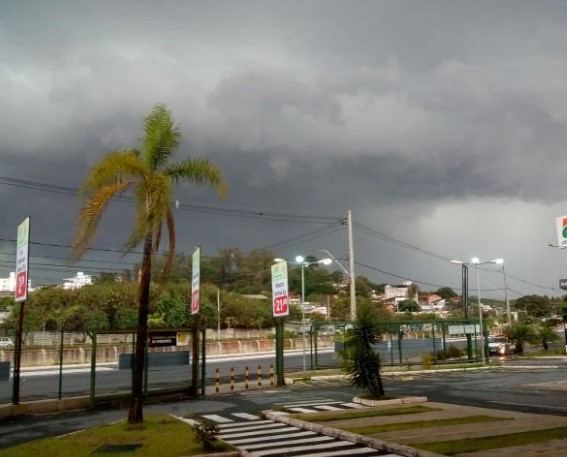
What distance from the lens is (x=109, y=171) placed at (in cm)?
1410

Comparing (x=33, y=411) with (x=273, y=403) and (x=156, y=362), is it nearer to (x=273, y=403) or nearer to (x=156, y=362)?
A: (x=156, y=362)

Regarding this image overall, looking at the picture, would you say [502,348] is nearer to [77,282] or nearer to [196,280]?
[196,280]

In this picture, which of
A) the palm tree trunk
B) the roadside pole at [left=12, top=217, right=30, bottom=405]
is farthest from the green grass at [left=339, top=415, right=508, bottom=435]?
the roadside pole at [left=12, top=217, right=30, bottom=405]

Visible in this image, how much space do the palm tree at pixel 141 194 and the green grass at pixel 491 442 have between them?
662 centimetres

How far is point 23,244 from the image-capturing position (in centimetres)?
2019

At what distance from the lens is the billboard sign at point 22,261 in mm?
19703

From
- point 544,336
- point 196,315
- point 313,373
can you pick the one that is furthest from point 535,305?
point 196,315

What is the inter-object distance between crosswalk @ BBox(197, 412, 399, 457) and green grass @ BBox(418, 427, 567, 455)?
2.83 feet

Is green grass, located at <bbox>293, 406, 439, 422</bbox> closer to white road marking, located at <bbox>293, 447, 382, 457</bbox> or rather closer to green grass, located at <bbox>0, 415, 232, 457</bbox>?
green grass, located at <bbox>0, 415, 232, 457</bbox>

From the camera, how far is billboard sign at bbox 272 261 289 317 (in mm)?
27297

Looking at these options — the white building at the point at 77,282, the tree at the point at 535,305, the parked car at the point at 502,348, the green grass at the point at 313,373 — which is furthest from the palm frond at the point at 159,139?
the tree at the point at 535,305

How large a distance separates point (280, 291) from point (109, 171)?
49.0 feet

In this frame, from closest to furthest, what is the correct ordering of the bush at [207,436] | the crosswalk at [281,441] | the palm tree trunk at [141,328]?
1. the crosswalk at [281,441]
2. the bush at [207,436]
3. the palm tree trunk at [141,328]

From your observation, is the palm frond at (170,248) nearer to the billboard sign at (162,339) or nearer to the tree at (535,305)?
the billboard sign at (162,339)
